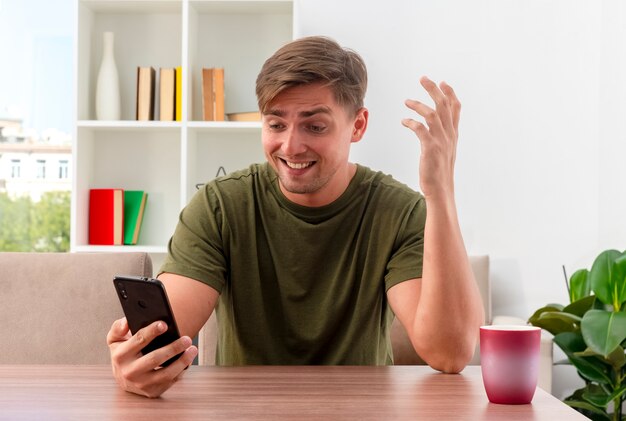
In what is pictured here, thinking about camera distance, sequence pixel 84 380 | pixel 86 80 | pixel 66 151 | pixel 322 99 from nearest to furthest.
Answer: pixel 84 380 < pixel 322 99 < pixel 86 80 < pixel 66 151

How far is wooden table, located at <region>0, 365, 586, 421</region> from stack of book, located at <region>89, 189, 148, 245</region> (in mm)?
2301

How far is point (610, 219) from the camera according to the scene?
12.4 feet

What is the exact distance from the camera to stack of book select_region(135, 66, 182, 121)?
3.70 m

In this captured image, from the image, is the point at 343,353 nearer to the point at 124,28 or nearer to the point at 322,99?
the point at 322,99

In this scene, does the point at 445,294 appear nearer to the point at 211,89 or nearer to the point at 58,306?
the point at 58,306

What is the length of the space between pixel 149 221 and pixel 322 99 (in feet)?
7.56

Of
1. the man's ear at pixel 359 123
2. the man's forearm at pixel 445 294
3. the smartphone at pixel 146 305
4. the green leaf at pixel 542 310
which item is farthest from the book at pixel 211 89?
the smartphone at pixel 146 305

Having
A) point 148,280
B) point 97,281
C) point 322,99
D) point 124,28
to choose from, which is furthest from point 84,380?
point 124,28

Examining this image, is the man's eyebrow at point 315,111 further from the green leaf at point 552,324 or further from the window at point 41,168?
the window at point 41,168

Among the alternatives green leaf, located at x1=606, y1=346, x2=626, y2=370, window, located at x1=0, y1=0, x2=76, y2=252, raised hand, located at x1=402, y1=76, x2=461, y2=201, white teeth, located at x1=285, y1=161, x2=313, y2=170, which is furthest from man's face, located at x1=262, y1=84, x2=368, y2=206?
window, located at x1=0, y1=0, x2=76, y2=252

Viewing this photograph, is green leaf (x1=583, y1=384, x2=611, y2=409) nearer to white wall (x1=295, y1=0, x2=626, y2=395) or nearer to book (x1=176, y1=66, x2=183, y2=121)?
white wall (x1=295, y1=0, x2=626, y2=395)

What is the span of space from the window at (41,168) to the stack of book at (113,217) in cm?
52

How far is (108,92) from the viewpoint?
12.2ft

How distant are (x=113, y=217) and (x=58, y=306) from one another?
2001 millimetres
